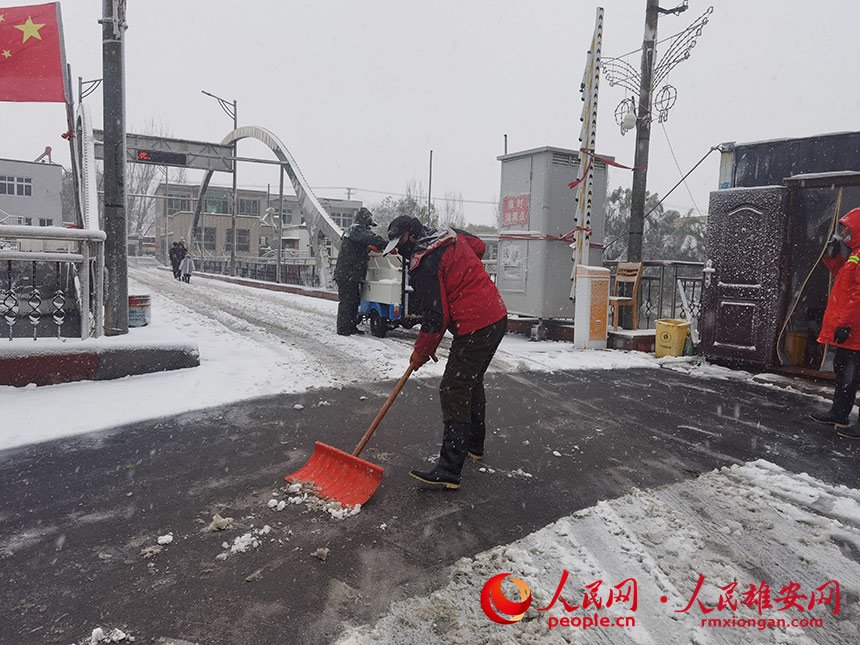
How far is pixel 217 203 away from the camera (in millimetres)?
65625

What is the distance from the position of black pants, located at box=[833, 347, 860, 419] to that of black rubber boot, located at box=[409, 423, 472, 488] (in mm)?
3852

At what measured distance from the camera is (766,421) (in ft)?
17.3

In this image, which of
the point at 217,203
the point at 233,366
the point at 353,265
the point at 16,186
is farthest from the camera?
the point at 217,203

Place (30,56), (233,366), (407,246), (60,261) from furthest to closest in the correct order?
(233,366)
(30,56)
(60,261)
(407,246)

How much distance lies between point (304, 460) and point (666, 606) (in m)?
2.48

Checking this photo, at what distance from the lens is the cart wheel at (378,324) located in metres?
9.67

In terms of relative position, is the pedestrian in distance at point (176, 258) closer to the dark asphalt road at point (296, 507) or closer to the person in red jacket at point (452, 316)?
the dark asphalt road at point (296, 507)

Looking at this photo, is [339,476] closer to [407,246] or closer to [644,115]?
[407,246]

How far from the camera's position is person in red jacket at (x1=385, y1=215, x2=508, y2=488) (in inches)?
138

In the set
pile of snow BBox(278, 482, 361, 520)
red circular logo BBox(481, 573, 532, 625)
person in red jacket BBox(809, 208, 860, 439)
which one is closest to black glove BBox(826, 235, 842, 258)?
person in red jacket BBox(809, 208, 860, 439)

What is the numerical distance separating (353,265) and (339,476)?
20.9 ft

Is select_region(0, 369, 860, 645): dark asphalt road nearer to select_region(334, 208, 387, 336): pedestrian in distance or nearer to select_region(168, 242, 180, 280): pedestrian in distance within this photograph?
select_region(334, 208, 387, 336): pedestrian in distance

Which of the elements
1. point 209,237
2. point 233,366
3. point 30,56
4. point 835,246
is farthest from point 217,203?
point 835,246

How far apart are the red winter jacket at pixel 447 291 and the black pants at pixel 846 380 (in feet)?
11.8
